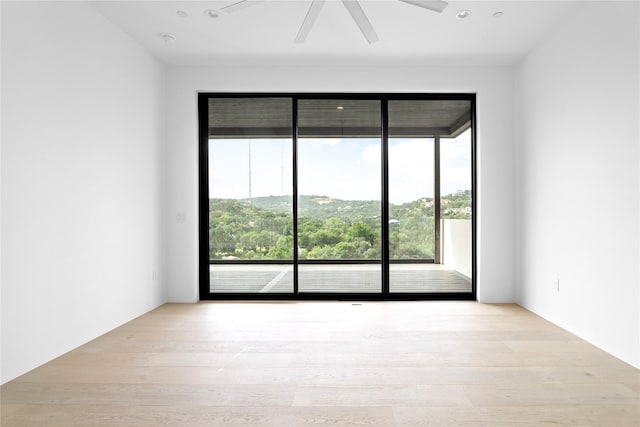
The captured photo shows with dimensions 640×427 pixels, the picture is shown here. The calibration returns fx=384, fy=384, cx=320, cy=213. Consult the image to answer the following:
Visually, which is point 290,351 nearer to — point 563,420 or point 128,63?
point 563,420

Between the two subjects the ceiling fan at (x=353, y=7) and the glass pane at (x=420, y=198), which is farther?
the glass pane at (x=420, y=198)

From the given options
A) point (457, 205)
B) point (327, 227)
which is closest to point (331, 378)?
point (327, 227)

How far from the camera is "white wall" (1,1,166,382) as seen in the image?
2.43m

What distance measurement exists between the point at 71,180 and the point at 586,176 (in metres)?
4.02

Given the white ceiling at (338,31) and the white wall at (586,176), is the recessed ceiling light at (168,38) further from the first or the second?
the white wall at (586,176)

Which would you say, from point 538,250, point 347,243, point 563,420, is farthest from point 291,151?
point 563,420

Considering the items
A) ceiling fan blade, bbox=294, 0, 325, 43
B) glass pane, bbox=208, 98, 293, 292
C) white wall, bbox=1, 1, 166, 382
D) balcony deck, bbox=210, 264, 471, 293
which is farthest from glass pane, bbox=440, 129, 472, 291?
white wall, bbox=1, 1, 166, 382

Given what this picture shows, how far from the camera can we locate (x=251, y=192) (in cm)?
453

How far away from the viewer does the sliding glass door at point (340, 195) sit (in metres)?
4.52

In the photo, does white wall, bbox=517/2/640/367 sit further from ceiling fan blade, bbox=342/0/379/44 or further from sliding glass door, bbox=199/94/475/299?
ceiling fan blade, bbox=342/0/379/44

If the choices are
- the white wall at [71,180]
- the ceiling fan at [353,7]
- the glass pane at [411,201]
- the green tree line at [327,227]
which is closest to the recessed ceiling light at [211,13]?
the ceiling fan at [353,7]

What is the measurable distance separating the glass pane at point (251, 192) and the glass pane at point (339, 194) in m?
0.20

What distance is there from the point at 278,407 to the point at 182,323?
1.89 meters

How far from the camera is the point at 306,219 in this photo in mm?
4523
